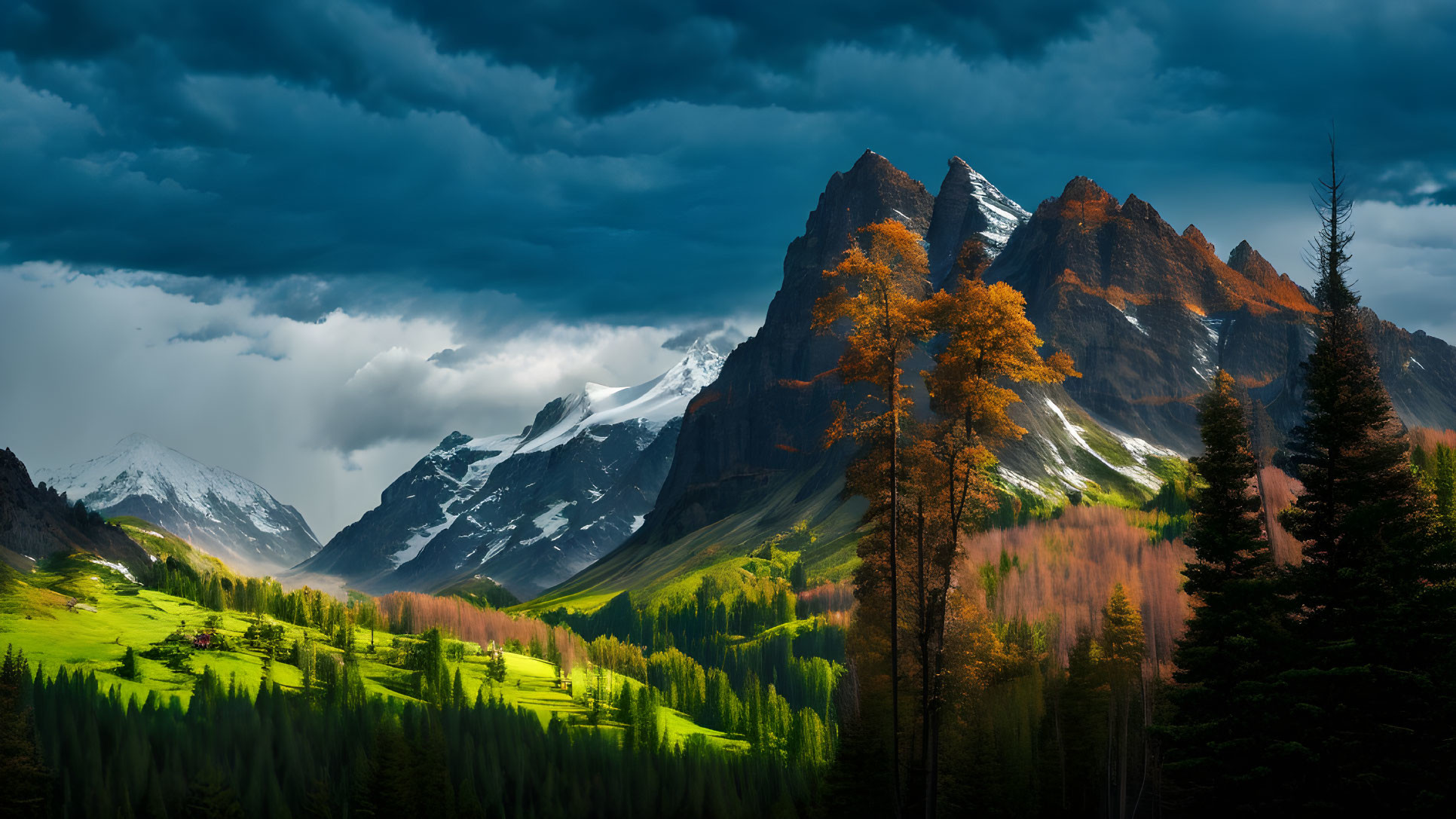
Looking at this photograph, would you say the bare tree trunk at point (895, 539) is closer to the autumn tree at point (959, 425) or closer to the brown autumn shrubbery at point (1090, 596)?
the autumn tree at point (959, 425)

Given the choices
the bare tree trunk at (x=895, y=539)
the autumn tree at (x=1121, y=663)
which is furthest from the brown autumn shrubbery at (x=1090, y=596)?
the bare tree trunk at (x=895, y=539)

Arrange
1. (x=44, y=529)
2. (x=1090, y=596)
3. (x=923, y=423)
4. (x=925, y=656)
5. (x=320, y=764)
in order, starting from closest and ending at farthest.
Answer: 1. (x=925, y=656)
2. (x=923, y=423)
3. (x=320, y=764)
4. (x=44, y=529)
5. (x=1090, y=596)

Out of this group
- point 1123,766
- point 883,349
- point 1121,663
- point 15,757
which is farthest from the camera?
point 1121,663

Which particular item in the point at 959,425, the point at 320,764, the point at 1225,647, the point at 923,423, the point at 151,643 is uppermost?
the point at 923,423

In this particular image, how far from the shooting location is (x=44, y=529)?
545ft

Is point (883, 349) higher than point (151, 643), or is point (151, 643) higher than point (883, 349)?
point (883, 349)

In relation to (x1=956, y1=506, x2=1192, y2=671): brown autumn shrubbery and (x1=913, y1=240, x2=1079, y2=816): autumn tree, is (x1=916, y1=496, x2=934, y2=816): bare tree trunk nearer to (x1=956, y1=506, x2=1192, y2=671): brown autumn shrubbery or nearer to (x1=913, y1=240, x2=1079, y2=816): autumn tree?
(x1=913, y1=240, x2=1079, y2=816): autumn tree

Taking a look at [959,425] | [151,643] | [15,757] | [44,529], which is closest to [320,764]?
[15,757]

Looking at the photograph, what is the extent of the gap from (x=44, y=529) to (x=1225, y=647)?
171 meters

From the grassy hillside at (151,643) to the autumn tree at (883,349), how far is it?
89.2 meters

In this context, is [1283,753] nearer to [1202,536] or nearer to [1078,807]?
[1202,536]

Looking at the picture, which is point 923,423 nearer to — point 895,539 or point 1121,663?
point 895,539

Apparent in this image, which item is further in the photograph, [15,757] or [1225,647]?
[15,757]

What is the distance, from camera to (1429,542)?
51156 mm
